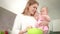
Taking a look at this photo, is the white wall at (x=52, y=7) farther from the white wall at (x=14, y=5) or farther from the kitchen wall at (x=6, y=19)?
the kitchen wall at (x=6, y=19)

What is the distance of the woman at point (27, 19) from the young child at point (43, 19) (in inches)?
1.7

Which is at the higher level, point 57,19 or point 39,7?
point 39,7

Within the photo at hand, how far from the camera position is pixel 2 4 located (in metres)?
1.25

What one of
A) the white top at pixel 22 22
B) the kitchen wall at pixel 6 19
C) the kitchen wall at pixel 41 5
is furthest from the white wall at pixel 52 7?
the kitchen wall at pixel 6 19

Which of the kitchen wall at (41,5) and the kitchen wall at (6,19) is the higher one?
the kitchen wall at (41,5)

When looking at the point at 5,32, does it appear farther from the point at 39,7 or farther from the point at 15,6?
the point at 39,7

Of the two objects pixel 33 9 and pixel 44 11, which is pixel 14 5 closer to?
pixel 33 9

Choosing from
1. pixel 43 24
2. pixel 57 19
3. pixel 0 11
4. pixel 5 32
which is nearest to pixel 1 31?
pixel 5 32

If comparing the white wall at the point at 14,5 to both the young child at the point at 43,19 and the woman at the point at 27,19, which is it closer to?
the woman at the point at 27,19

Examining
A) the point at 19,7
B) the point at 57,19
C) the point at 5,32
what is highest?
the point at 19,7

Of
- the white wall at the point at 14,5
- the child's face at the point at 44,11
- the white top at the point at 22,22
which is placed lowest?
the white top at the point at 22,22

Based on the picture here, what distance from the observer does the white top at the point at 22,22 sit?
122 centimetres

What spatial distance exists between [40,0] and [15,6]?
24cm

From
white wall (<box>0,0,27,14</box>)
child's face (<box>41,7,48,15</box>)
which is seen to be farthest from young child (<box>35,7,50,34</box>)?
white wall (<box>0,0,27,14</box>)
